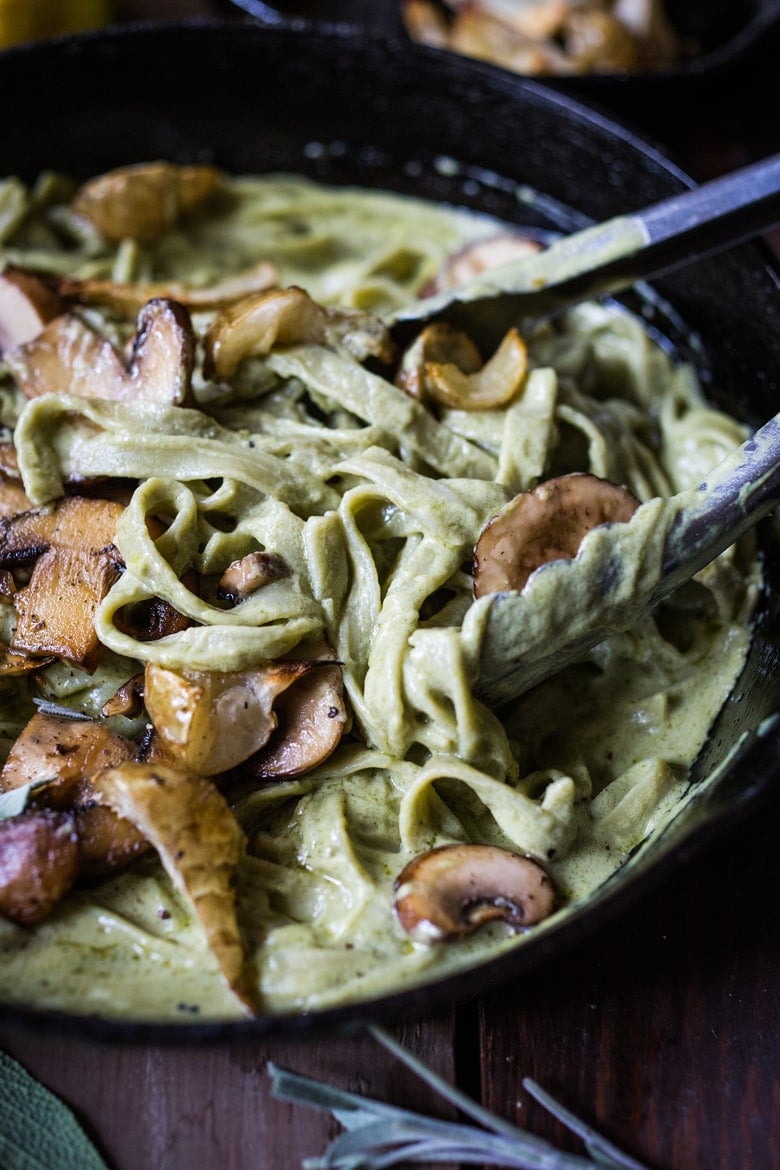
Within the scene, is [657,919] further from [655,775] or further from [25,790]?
[25,790]

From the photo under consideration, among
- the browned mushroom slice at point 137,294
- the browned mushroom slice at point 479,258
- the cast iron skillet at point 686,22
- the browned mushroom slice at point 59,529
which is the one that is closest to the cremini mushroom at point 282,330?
the browned mushroom slice at point 137,294

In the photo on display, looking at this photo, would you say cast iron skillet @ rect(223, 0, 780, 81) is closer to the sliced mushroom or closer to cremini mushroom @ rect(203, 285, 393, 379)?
the sliced mushroom

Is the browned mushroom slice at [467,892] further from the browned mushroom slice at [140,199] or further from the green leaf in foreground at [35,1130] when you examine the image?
the browned mushroom slice at [140,199]

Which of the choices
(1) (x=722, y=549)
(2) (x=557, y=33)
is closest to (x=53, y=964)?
(1) (x=722, y=549)

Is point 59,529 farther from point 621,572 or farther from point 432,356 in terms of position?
point 621,572

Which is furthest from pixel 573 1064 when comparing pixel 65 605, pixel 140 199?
pixel 140 199

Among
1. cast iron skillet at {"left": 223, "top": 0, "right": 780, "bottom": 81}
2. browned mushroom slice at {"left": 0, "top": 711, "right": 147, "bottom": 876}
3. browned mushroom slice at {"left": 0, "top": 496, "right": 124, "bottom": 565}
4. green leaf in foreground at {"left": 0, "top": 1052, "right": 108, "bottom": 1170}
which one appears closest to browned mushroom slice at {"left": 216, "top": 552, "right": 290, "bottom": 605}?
browned mushroom slice at {"left": 0, "top": 496, "right": 124, "bottom": 565}
